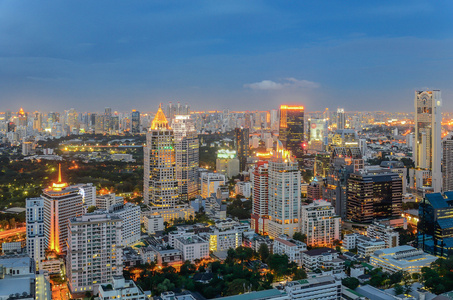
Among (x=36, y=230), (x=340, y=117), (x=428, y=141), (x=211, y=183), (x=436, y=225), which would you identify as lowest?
(x=36, y=230)

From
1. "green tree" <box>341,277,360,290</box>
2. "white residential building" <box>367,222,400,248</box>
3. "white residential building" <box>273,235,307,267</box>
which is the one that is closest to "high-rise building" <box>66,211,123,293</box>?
"white residential building" <box>273,235,307,267</box>

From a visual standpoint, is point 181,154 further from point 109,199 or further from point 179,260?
point 179,260

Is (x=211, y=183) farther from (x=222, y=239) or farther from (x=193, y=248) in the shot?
(x=193, y=248)

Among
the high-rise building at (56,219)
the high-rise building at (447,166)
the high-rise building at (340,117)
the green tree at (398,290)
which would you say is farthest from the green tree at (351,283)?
the high-rise building at (340,117)

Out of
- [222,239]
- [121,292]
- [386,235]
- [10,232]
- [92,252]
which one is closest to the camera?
[121,292]

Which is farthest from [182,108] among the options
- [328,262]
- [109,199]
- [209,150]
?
[328,262]

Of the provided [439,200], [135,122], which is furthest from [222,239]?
[135,122]

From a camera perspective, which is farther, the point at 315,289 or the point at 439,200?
the point at 439,200
